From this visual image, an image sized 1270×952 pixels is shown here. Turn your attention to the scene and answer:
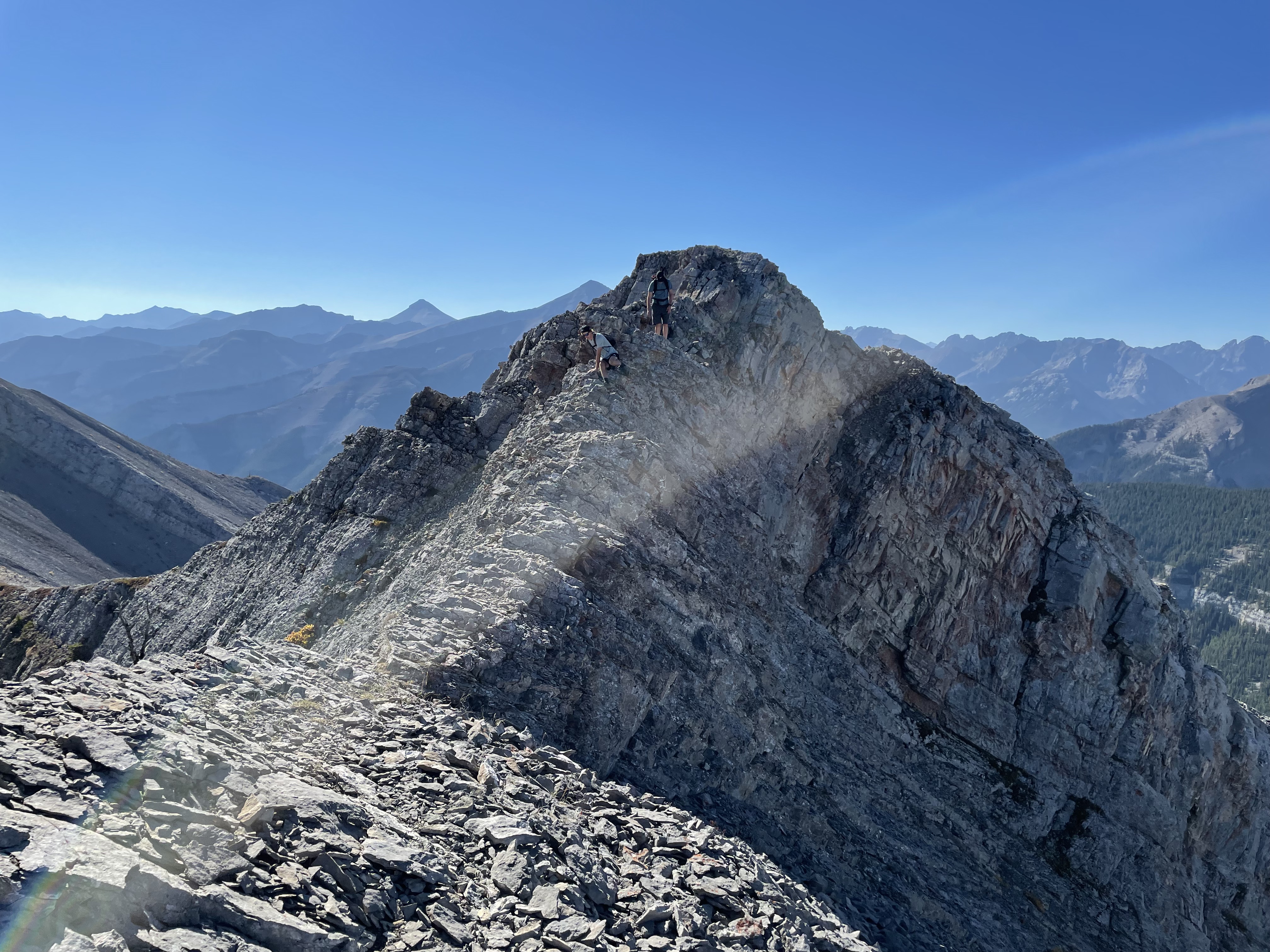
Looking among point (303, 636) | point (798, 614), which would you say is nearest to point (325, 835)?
point (303, 636)

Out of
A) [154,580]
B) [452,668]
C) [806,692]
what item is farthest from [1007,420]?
[154,580]

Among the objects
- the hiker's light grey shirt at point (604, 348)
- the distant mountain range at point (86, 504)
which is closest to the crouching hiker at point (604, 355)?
the hiker's light grey shirt at point (604, 348)

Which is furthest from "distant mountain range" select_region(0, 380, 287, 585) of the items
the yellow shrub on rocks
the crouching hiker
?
the crouching hiker

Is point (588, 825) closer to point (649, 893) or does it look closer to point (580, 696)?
point (649, 893)

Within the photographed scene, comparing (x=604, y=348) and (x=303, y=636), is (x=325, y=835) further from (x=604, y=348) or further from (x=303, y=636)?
(x=604, y=348)

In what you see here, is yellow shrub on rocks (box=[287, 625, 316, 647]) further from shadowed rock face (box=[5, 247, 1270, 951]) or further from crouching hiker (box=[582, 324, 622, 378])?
crouching hiker (box=[582, 324, 622, 378])

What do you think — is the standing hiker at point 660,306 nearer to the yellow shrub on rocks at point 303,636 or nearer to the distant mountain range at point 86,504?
the yellow shrub on rocks at point 303,636
